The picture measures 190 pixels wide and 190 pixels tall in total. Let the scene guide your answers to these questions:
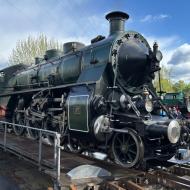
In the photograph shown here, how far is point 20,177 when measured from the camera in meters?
8.08

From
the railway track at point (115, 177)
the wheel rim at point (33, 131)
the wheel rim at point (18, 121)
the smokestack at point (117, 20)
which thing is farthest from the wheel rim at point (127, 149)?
the wheel rim at point (18, 121)

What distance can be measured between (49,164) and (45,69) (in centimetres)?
592

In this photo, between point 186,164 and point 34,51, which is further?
point 34,51

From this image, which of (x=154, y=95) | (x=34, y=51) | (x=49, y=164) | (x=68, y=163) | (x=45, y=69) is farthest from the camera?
(x=34, y=51)

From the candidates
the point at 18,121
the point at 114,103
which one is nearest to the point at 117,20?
the point at 114,103

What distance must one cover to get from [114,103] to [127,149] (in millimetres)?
1227

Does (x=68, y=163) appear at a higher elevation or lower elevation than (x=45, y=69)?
lower

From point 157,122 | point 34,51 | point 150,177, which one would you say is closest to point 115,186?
point 150,177

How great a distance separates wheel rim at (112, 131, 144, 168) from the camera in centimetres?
659

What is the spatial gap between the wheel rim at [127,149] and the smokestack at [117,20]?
3084mm

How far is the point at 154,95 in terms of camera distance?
28.0 ft

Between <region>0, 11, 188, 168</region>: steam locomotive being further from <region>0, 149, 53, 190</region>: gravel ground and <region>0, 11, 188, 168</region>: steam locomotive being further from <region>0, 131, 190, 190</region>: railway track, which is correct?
<region>0, 149, 53, 190</region>: gravel ground

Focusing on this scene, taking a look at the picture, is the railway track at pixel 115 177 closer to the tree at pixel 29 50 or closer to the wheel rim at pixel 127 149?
the wheel rim at pixel 127 149

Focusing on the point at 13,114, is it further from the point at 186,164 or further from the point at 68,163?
the point at 186,164
